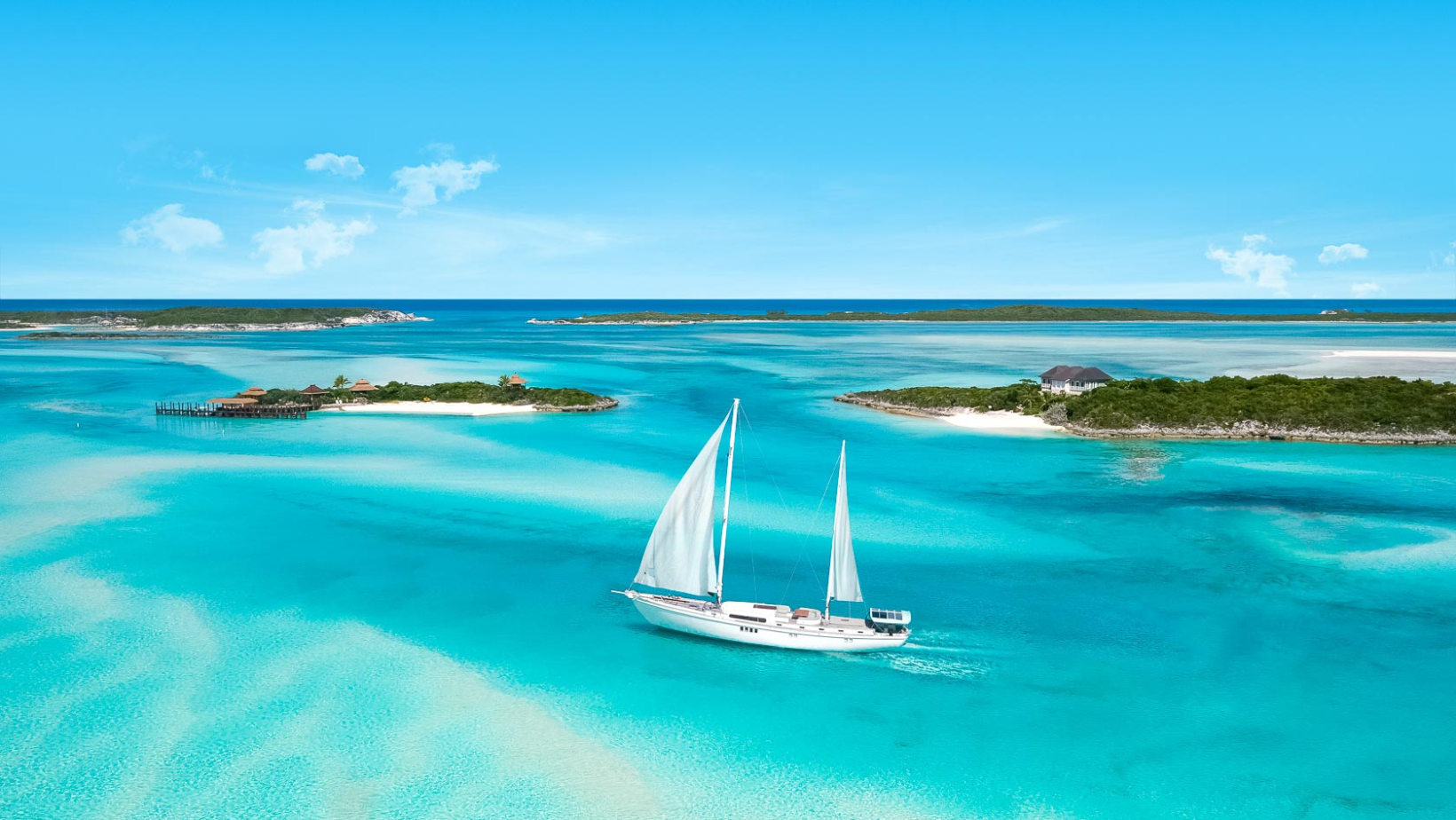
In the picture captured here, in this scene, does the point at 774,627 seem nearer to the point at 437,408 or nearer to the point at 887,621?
the point at 887,621

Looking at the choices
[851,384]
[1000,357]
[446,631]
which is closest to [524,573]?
[446,631]

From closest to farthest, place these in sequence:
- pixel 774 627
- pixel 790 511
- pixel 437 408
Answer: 1. pixel 774 627
2. pixel 790 511
3. pixel 437 408

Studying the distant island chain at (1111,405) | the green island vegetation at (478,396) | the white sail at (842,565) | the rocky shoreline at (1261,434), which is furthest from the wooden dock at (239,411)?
→ the white sail at (842,565)

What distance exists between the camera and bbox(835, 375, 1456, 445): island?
63125 mm

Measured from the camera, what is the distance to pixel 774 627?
26.9 metres

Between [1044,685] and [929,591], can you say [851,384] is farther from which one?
[1044,685]

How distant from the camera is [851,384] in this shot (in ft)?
342

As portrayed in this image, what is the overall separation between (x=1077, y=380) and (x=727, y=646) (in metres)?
57.2

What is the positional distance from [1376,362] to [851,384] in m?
70.1

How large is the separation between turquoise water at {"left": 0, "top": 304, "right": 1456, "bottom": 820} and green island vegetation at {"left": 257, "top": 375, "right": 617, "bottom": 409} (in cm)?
2393

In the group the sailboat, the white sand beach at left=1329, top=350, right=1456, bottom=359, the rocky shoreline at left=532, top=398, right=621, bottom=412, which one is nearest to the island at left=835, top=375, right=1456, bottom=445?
the rocky shoreline at left=532, top=398, right=621, bottom=412

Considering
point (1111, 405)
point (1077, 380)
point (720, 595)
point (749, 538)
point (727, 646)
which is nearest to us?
point (720, 595)

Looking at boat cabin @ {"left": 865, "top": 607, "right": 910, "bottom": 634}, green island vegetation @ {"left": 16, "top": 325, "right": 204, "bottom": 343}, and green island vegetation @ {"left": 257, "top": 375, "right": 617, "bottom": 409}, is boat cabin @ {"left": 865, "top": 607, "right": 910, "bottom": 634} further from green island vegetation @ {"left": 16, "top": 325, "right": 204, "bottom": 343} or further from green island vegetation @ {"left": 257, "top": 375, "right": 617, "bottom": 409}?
green island vegetation @ {"left": 16, "top": 325, "right": 204, "bottom": 343}

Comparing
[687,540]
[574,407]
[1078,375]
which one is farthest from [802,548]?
[574,407]
